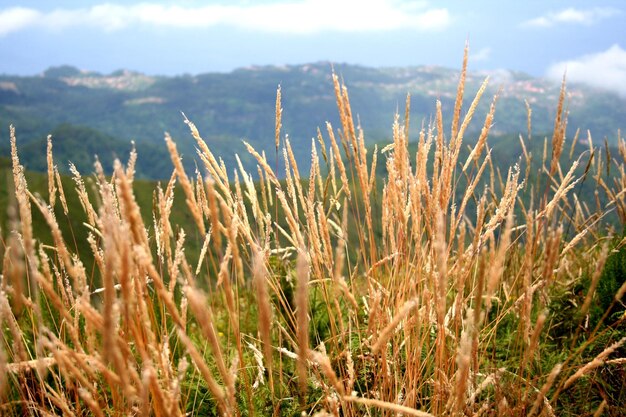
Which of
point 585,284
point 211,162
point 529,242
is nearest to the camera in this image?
point 529,242

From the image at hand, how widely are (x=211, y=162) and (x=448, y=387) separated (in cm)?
113

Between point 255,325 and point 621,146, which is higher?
point 621,146

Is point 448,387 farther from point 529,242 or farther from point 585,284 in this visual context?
point 585,284

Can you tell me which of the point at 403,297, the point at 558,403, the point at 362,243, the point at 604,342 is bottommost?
the point at 558,403

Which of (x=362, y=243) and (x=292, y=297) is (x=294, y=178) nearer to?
(x=362, y=243)

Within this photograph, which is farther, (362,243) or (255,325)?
(255,325)

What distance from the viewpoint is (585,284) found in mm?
2660

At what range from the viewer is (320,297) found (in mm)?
2633

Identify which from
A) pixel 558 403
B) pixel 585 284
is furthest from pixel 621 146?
pixel 558 403

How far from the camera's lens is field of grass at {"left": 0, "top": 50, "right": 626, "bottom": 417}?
3.40 ft

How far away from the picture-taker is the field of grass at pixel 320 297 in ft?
3.40

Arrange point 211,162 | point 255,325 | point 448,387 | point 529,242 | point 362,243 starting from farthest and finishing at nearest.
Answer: point 255,325 < point 362,243 < point 211,162 < point 448,387 < point 529,242

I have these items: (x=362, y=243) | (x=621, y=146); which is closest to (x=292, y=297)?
(x=362, y=243)

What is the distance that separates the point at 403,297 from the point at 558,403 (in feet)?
3.10
